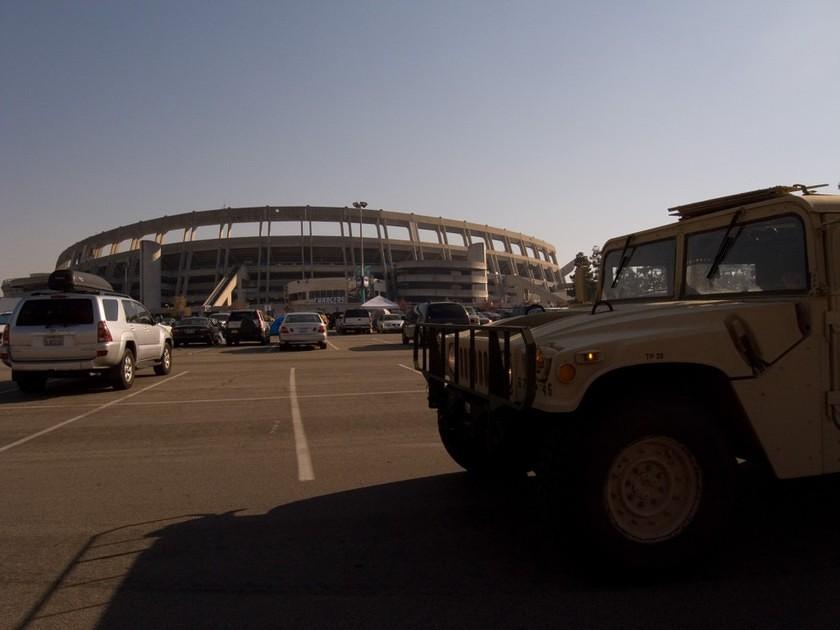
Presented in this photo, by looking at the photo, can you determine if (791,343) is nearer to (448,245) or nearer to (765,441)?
(765,441)

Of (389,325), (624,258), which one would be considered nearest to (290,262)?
(389,325)

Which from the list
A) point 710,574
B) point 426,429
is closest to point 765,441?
point 710,574

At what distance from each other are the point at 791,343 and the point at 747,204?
109 cm

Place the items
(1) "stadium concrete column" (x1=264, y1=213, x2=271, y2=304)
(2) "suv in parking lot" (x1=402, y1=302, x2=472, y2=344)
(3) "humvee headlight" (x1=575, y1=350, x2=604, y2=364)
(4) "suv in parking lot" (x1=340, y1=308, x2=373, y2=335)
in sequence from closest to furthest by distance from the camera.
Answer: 1. (3) "humvee headlight" (x1=575, y1=350, x2=604, y2=364)
2. (2) "suv in parking lot" (x1=402, y1=302, x2=472, y2=344)
3. (4) "suv in parking lot" (x1=340, y1=308, x2=373, y2=335)
4. (1) "stadium concrete column" (x1=264, y1=213, x2=271, y2=304)

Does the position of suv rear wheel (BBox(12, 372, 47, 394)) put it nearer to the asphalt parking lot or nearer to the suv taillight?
the suv taillight

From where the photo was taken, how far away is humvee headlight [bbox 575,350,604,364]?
3525 mm

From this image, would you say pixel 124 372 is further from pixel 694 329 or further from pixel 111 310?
pixel 694 329

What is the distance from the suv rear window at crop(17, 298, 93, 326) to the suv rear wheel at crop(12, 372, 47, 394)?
3.36 ft

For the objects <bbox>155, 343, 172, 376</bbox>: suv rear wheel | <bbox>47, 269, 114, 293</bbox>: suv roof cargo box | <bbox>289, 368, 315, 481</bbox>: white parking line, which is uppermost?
<bbox>47, 269, 114, 293</bbox>: suv roof cargo box

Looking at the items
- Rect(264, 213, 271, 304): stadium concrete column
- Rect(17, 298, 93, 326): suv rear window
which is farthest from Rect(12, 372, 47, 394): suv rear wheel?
Rect(264, 213, 271, 304): stadium concrete column

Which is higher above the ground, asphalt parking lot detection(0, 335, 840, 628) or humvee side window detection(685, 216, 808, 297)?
humvee side window detection(685, 216, 808, 297)

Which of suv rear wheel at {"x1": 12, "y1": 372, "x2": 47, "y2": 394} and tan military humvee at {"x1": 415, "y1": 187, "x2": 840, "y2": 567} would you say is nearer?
tan military humvee at {"x1": 415, "y1": 187, "x2": 840, "y2": 567}

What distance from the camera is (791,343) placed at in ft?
12.3

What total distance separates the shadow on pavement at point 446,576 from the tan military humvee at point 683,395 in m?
0.34
